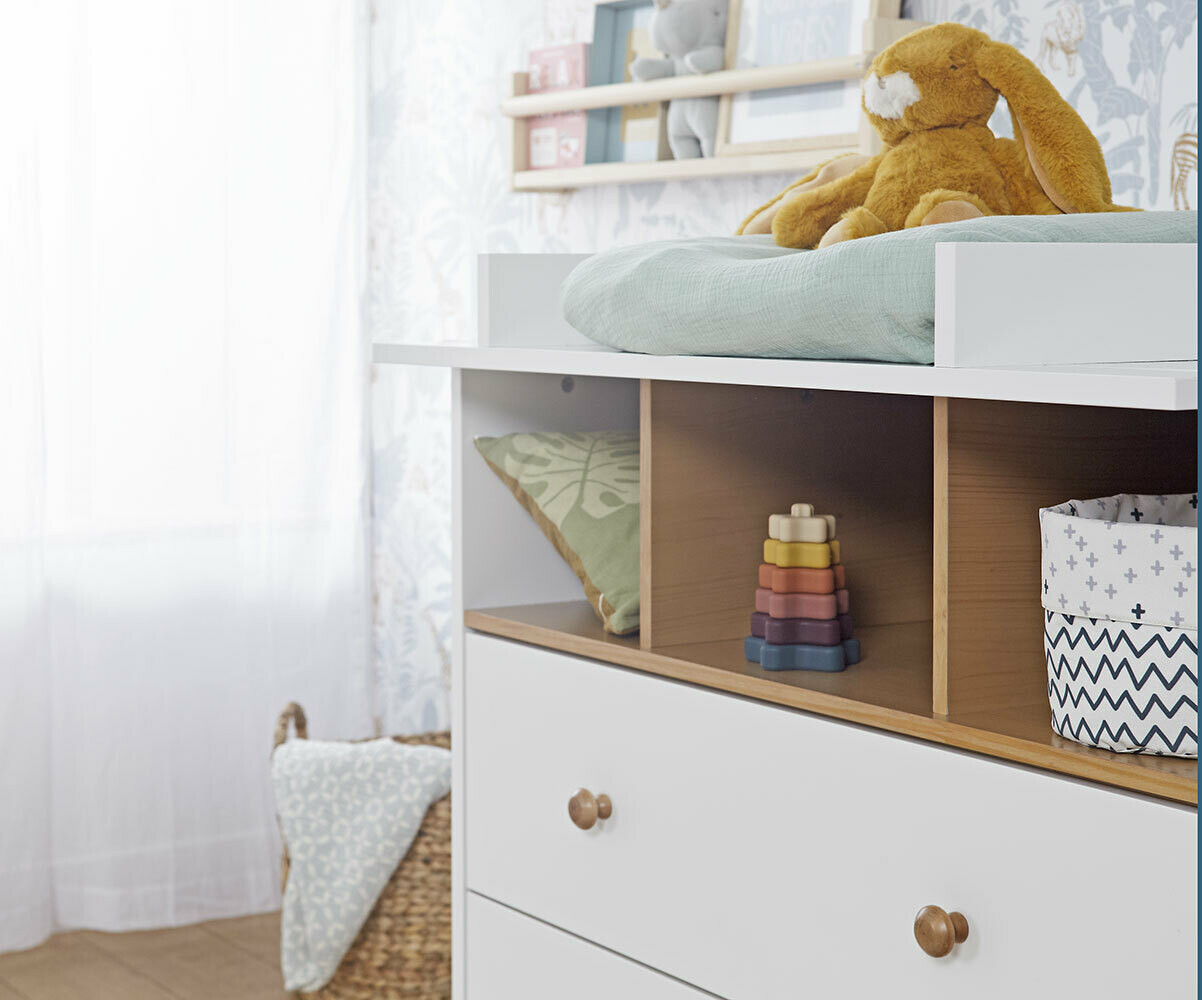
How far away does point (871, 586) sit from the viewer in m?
1.19

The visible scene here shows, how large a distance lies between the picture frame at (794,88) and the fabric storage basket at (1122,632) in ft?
3.17

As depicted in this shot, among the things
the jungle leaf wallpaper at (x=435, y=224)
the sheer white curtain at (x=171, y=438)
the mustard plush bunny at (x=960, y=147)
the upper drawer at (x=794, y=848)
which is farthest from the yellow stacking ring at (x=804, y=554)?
the sheer white curtain at (x=171, y=438)

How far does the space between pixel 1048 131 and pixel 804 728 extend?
0.43m

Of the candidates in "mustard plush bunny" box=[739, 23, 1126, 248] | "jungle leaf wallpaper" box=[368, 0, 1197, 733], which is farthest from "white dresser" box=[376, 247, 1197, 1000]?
"jungle leaf wallpaper" box=[368, 0, 1197, 733]

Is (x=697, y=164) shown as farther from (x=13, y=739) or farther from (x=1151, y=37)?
(x=13, y=739)

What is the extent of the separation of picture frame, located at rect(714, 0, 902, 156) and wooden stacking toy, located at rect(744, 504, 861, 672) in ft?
2.48

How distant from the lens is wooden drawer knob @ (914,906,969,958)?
0.88 metres

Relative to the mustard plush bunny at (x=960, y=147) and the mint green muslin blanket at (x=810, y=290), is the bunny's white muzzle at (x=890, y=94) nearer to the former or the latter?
the mustard plush bunny at (x=960, y=147)

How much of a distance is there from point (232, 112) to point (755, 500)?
1708 millimetres

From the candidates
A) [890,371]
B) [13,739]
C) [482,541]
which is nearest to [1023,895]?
[890,371]

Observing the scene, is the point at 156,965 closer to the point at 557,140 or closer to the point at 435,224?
the point at 435,224

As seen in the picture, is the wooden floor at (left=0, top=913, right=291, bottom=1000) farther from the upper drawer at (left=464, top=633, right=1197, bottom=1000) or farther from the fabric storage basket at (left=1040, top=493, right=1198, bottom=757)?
the fabric storage basket at (left=1040, top=493, right=1198, bottom=757)

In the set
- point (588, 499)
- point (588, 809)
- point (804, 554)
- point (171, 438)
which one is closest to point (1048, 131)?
point (804, 554)

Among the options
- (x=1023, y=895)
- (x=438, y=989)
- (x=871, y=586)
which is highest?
(x=871, y=586)
